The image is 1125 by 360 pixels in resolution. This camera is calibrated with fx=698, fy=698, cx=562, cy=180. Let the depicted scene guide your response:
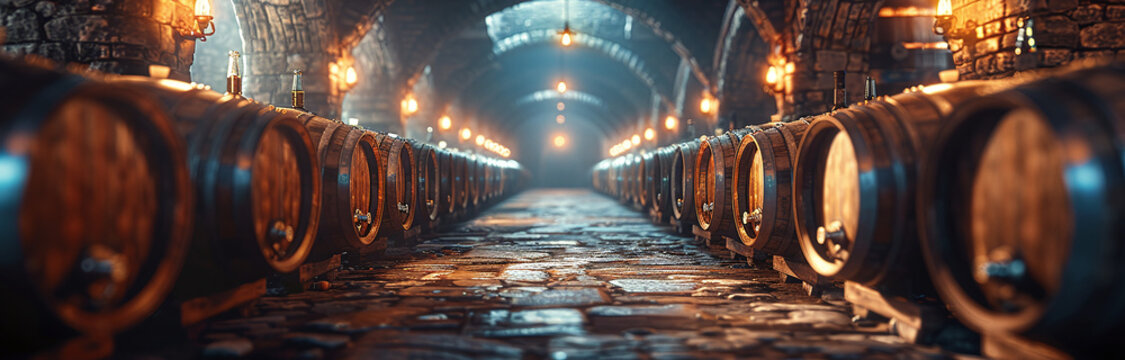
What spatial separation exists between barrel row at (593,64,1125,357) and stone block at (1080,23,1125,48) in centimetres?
333

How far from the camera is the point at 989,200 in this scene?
2027 mm

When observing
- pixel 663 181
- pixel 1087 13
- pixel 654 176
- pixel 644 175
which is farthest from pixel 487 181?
pixel 1087 13

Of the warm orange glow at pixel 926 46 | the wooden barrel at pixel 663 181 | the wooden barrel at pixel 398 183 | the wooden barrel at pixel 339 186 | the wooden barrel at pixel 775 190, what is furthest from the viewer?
the warm orange glow at pixel 926 46

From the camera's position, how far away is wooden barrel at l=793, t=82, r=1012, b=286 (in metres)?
2.48

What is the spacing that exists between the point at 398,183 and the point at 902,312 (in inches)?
151

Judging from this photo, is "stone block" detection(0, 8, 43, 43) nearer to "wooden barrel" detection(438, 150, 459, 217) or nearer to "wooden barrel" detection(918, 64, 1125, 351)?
"wooden barrel" detection(438, 150, 459, 217)

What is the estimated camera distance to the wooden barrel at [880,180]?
2482mm

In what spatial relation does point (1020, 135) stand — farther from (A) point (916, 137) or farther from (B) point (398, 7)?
(B) point (398, 7)

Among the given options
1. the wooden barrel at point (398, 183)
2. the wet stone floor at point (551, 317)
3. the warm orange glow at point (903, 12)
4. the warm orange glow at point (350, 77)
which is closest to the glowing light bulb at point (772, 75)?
the warm orange glow at point (903, 12)

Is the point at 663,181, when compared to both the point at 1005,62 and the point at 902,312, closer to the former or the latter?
the point at 1005,62

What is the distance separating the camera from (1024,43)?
5.18m

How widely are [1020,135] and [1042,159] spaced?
4.8 inches

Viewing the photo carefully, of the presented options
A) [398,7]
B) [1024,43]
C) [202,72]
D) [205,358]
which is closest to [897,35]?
[1024,43]

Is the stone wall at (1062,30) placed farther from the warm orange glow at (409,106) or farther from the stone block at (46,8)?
the warm orange glow at (409,106)
